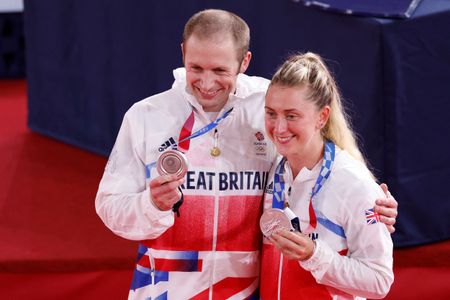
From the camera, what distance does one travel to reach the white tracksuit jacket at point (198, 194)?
Result: 271 cm

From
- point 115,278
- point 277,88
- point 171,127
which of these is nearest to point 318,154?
point 277,88

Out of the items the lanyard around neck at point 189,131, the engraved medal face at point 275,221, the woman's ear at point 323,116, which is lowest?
the engraved medal face at point 275,221

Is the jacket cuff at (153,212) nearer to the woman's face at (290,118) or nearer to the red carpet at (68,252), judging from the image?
the woman's face at (290,118)

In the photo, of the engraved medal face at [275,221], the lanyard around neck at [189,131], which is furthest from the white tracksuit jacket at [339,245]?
the lanyard around neck at [189,131]

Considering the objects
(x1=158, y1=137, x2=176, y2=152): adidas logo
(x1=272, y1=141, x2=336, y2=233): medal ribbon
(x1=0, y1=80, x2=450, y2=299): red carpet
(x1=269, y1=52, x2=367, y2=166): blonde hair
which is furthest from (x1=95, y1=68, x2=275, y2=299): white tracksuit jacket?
(x1=0, y1=80, x2=450, y2=299): red carpet

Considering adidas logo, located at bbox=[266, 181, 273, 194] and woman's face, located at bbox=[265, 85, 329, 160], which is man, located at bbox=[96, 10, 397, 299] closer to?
adidas logo, located at bbox=[266, 181, 273, 194]

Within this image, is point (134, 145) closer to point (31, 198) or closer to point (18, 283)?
point (18, 283)

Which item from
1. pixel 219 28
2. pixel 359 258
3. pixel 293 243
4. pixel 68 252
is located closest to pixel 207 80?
pixel 219 28

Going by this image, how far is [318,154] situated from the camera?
103 inches

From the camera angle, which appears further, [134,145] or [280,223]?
[134,145]

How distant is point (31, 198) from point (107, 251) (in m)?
0.93

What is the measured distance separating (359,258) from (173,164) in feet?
1.89

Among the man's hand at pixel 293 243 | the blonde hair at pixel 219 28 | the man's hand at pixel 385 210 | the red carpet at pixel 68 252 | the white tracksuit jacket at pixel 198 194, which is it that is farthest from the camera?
the red carpet at pixel 68 252

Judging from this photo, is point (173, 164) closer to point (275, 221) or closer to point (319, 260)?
point (275, 221)
